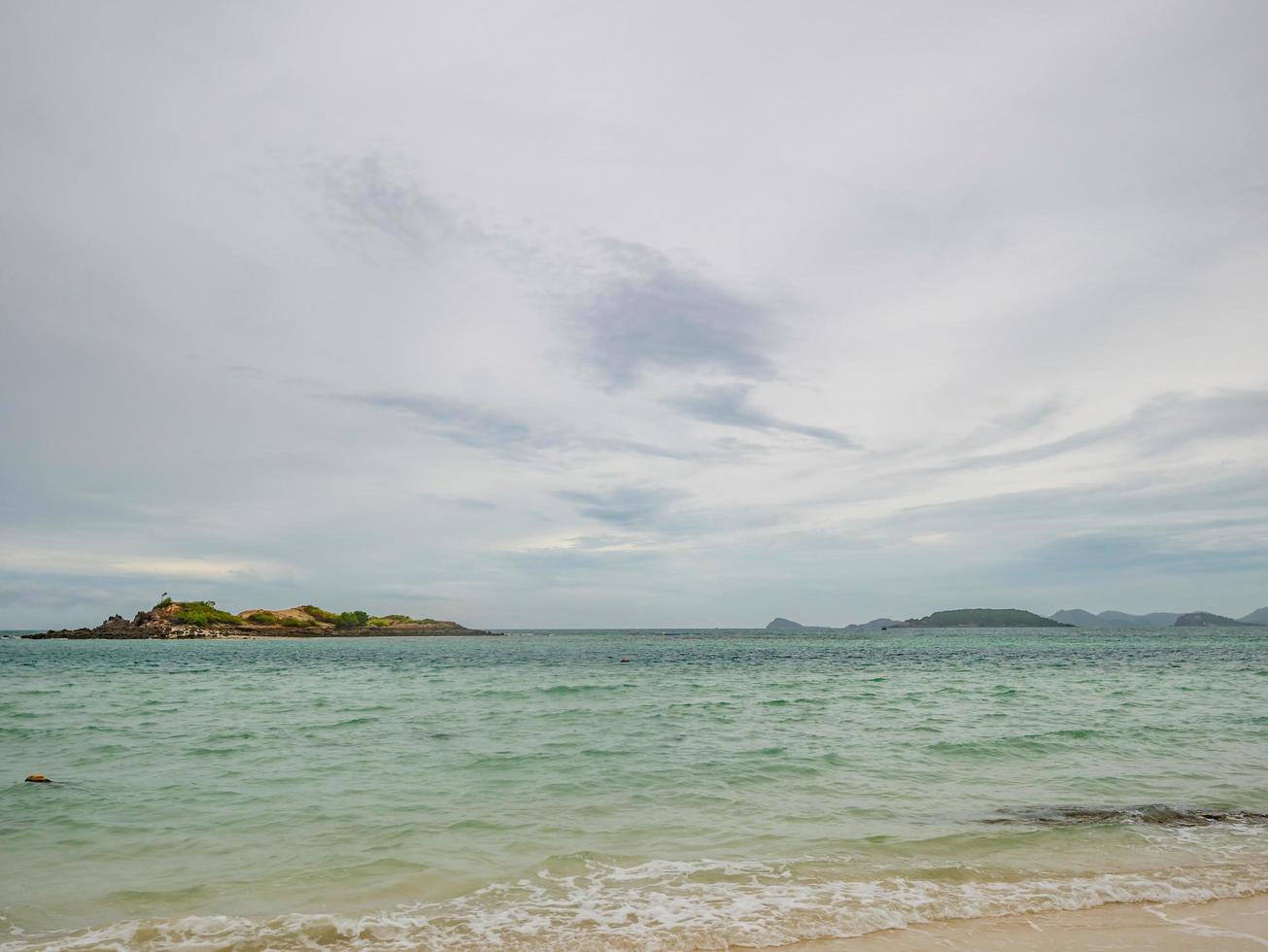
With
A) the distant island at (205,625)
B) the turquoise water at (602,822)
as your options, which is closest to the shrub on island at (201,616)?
the distant island at (205,625)

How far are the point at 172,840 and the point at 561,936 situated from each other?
7635 millimetres

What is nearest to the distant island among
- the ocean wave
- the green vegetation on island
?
the green vegetation on island

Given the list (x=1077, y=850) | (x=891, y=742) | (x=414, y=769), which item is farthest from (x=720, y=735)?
(x=1077, y=850)

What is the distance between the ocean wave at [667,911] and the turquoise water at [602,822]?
0.04 meters

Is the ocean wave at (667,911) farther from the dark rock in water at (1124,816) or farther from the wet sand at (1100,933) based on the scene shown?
the dark rock in water at (1124,816)

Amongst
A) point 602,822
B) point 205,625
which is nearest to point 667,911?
point 602,822

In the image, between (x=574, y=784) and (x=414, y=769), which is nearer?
(x=574, y=784)

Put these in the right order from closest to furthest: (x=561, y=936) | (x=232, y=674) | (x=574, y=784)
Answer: (x=561, y=936) < (x=574, y=784) < (x=232, y=674)

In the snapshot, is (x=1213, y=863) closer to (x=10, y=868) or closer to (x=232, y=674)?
(x=10, y=868)

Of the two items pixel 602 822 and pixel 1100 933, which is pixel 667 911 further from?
pixel 1100 933

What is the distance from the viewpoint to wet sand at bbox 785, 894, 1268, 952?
7.85m

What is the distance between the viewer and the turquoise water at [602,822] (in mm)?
8977

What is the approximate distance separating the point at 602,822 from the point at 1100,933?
7498mm

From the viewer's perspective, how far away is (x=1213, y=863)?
10422 mm
